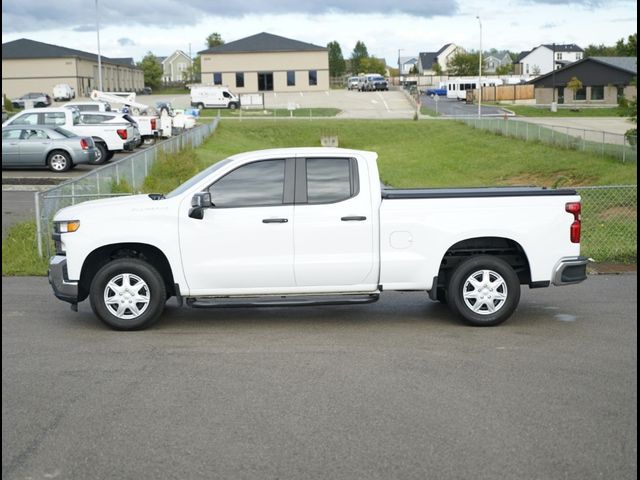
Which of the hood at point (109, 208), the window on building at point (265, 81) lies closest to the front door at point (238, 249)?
the hood at point (109, 208)

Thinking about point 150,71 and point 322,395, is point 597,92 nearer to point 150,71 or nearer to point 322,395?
point 150,71

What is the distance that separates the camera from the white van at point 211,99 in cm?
8019

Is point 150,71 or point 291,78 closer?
point 291,78

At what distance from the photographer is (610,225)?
18.0m

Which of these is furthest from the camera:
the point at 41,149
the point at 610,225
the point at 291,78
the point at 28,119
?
the point at 291,78

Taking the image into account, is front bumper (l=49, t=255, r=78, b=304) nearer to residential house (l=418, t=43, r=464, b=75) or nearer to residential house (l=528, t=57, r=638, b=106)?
residential house (l=528, t=57, r=638, b=106)

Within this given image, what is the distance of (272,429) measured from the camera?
20.3 feet

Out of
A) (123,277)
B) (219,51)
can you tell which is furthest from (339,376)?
(219,51)

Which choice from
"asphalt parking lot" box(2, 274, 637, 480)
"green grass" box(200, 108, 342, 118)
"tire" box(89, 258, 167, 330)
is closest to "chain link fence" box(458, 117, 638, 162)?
"asphalt parking lot" box(2, 274, 637, 480)

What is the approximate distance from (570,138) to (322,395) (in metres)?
32.3

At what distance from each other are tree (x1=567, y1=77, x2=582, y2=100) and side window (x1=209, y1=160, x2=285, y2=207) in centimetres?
8508

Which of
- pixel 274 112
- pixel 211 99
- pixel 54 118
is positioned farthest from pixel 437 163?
pixel 211 99

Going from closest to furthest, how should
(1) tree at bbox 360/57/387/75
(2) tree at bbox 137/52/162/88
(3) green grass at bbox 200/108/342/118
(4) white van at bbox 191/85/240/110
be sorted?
(3) green grass at bbox 200/108/342/118
(4) white van at bbox 191/85/240/110
(2) tree at bbox 137/52/162/88
(1) tree at bbox 360/57/387/75

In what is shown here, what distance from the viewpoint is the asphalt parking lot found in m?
5.60
